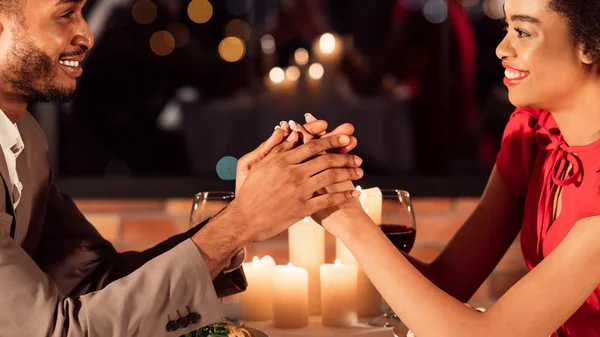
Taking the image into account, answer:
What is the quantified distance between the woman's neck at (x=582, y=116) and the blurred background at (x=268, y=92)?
5.19ft

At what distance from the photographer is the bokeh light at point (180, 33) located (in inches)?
256

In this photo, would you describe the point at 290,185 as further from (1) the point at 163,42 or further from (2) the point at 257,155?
(1) the point at 163,42

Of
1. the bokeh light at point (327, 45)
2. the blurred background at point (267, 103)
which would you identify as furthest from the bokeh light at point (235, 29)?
the bokeh light at point (327, 45)

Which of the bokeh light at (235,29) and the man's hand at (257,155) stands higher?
the bokeh light at (235,29)

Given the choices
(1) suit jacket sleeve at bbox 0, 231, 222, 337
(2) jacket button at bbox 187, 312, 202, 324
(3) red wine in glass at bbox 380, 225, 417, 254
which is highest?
(3) red wine in glass at bbox 380, 225, 417, 254

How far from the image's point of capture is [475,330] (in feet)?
4.06

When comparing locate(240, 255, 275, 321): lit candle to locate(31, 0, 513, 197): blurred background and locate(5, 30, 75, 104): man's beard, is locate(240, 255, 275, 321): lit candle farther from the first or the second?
locate(31, 0, 513, 197): blurred background

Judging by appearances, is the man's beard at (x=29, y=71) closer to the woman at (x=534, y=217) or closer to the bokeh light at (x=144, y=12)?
the woman at (x=534, y=217)

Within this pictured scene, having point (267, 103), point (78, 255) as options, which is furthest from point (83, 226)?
point (267, 103)

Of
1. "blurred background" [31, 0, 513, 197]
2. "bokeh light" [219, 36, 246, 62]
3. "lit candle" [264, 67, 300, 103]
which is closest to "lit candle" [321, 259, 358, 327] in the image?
"blurred background" [31, 0, 513, 197]

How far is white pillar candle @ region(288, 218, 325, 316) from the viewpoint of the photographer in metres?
1.46

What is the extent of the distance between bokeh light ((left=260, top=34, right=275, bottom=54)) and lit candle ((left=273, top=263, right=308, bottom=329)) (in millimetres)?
3573

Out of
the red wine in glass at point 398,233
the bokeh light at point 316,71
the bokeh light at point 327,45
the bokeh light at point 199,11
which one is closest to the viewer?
the red wine in glass at point 398,233

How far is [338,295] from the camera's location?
1362 millimetres
